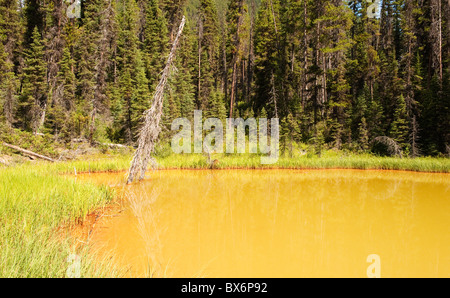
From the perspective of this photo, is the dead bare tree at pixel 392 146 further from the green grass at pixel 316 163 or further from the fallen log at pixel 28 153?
the fallen log at pixel 28 153

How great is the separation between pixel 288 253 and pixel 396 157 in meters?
18.9

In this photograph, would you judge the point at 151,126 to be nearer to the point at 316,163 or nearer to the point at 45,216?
the point at 45,216

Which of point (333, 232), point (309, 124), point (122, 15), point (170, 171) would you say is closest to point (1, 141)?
point (170, 171)

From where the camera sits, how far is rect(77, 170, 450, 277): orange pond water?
454 cm

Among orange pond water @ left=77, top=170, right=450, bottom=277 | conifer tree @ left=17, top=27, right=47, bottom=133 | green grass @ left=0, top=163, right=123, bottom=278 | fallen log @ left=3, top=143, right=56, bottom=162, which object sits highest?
conifer tree @ left=17, top=27, right=47, bottom=133

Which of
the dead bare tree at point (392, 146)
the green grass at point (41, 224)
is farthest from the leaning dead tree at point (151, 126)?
the dead bare tree at point (392, 146)

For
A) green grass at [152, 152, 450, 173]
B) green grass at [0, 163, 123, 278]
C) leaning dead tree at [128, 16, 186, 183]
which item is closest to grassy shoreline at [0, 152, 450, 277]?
green grass at [0, 163, 123, 278]

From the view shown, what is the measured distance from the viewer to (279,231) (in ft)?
20.8

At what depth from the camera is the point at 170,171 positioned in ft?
53.7

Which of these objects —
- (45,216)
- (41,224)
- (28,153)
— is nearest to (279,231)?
(41,224)

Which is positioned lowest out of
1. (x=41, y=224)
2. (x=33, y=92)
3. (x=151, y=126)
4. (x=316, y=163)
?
(x=41, y=224)

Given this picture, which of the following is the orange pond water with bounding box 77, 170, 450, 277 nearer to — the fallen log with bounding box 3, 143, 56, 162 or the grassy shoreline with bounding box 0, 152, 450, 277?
the grassy shoreline with bounding box 0, 152, 450, 277

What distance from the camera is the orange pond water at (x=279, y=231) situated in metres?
4.54
